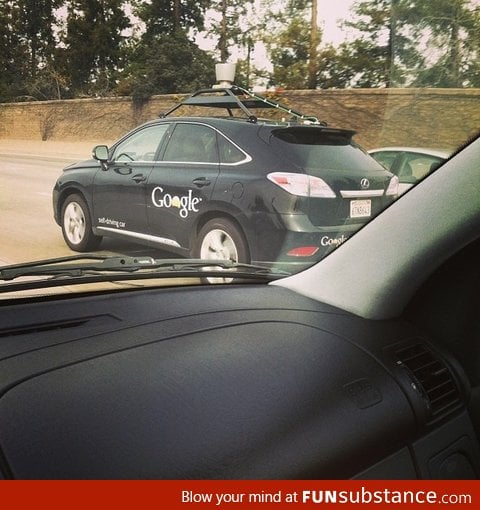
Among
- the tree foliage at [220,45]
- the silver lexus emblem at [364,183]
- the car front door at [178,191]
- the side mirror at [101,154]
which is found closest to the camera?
the tree foliage at [220,45]

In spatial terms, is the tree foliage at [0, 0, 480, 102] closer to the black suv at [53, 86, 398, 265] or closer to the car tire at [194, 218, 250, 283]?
the black suv at [53, 86, 398, 265]

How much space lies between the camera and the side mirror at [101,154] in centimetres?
397

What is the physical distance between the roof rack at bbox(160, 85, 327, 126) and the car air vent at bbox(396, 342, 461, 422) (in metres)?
1.74

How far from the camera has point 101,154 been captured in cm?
401

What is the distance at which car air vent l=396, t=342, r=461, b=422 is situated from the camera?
1.72 meters

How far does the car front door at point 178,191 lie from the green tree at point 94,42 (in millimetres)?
649

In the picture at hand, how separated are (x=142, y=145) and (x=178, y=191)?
0.89 m

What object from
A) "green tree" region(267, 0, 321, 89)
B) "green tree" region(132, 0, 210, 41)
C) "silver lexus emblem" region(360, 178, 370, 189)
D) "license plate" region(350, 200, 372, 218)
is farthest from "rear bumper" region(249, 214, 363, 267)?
"green tree" region(132, 0, 210, 41)

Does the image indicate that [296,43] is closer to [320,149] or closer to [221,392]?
[320,149]

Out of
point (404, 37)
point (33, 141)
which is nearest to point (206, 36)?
point (404, 37)

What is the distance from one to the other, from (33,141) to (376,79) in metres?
6.61

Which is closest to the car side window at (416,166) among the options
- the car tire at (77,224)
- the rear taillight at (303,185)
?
the rear taillight at (303,185)

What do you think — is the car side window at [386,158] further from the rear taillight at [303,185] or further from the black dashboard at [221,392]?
the black dashboard at [221,392]
